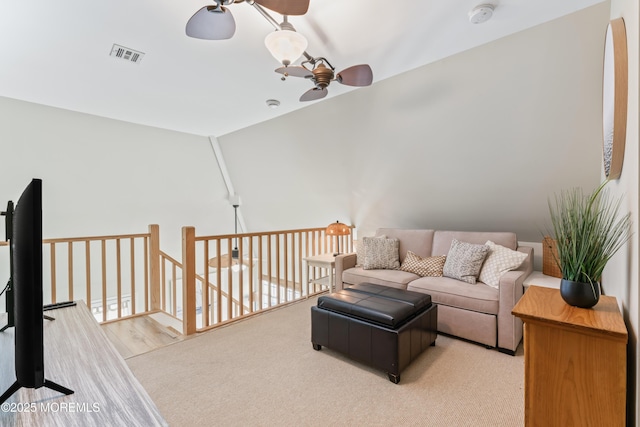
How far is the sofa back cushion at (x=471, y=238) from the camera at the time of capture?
3070 mm

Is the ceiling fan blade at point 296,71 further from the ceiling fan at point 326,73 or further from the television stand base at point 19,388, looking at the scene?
the television stand base at point 19,388

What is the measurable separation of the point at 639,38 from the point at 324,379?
2384mm

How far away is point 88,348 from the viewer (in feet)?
3.87

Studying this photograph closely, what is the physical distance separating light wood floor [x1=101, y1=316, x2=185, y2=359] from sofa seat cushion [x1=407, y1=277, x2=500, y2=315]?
94.6 inches

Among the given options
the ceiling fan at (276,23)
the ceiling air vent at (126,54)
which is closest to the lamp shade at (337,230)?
the ceiling fan at (276,23)

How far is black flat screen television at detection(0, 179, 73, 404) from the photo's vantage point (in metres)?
0.76

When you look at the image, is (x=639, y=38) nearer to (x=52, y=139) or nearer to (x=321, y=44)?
(x=321, y=44)

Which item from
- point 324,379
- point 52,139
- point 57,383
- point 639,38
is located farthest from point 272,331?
point 52,139

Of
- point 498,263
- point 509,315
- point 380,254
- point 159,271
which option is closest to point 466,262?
point 498,263

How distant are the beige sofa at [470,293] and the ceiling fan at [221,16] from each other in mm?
2532

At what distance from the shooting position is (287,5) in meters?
1.47

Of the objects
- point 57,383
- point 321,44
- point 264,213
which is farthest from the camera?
point 264,213

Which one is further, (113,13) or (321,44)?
(321,44)

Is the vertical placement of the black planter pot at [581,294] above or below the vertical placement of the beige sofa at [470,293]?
above
